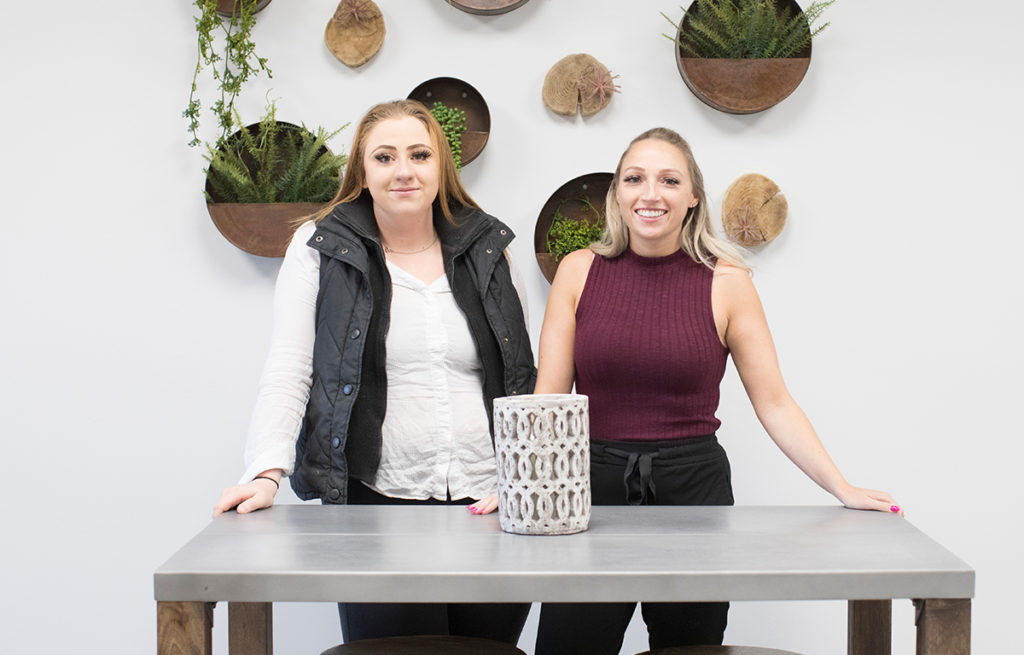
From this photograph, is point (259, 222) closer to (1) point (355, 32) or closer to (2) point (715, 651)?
(1) point (355, 32)

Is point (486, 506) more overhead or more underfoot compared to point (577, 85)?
more underfoot

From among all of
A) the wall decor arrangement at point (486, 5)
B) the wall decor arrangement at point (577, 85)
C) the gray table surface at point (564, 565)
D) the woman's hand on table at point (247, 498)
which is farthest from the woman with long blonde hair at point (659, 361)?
the wall decor arrangement at point (486, 5)

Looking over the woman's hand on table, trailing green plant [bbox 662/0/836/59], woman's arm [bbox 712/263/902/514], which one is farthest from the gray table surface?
trailing green plant [bbox 662/0/836/59]

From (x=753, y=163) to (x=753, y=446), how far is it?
78 cm

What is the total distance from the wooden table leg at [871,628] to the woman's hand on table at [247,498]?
919 mm

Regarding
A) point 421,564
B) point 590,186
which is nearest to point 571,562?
point 421,564

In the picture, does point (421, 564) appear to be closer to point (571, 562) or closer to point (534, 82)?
point (571, 562)

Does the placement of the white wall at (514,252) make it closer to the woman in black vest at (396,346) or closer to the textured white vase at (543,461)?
the woman in black vest at (396,346)

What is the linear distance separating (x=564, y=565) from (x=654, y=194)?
2.99 ft

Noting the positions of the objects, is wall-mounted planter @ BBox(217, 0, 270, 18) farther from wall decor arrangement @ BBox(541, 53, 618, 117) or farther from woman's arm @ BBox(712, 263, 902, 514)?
woman's arm @ BBox(712, 263, 902, 514)

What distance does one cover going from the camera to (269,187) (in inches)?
97.8

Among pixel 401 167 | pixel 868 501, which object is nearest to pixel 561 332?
pixel 401 167

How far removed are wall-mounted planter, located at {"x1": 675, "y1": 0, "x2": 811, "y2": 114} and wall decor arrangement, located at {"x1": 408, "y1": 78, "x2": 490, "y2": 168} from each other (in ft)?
1.79

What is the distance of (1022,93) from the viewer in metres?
2.62
